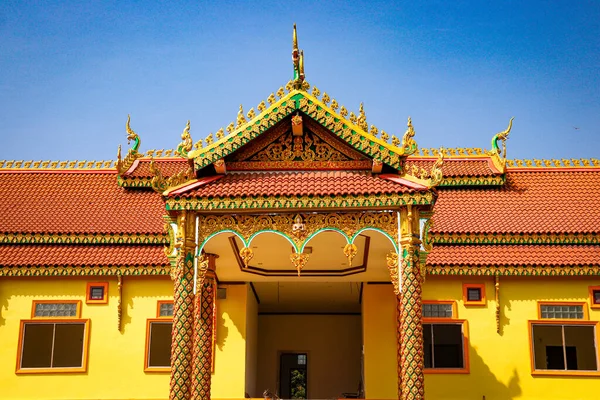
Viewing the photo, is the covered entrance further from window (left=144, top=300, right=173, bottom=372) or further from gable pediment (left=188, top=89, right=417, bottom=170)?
window (left=144, top=300, right=173, bottom=372)

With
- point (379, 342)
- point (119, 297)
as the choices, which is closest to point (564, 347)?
point (379, 342)

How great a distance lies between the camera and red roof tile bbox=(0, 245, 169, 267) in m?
17.3

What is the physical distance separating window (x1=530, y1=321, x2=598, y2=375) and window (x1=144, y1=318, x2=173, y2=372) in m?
8.25

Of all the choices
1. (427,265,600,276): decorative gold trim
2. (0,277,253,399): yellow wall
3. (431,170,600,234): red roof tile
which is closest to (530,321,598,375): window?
(427,265,600,276): decorative gold trim

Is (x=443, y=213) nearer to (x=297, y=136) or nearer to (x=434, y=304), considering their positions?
(x=434, y=304)

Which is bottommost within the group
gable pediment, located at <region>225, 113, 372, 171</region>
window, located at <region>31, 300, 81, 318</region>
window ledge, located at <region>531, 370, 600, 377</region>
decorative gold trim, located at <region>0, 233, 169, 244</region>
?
window ledge, located at <region>531, 370, 600, 377</region>

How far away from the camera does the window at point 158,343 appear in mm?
17219

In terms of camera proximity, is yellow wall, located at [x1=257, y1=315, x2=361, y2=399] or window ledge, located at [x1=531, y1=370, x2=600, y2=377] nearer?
window ledge, located at [x1=531, y1=370, x2=600, y2=377]

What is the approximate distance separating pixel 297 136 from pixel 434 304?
5.56 metres

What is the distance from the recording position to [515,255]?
1730 centimetres

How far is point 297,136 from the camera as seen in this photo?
14406mm

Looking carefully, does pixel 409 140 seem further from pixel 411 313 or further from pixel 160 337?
pixel 160 337

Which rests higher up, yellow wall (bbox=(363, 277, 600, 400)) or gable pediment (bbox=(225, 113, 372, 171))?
gable pediment (bbox=(225, 113, 372, 171))

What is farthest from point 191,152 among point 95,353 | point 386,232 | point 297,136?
point 95,353
